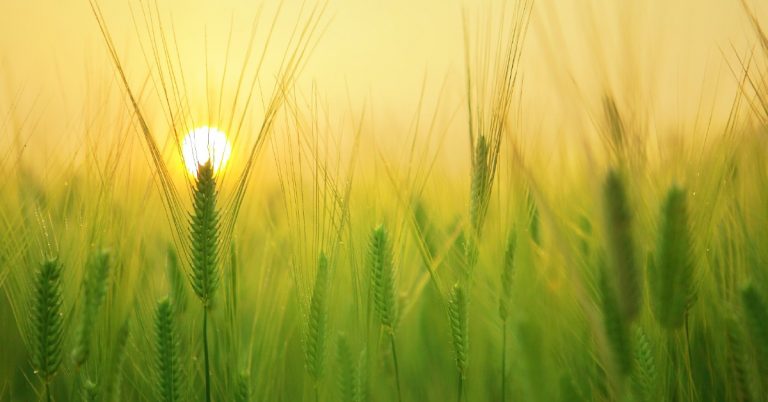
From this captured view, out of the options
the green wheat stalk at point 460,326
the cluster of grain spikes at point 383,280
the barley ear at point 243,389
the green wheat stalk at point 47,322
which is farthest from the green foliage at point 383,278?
the green wheat stalk at point 47,322

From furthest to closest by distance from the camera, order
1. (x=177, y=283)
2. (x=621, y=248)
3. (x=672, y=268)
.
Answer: (x=177, y=283)
(x=672, y=268)
(x=621, y=248)

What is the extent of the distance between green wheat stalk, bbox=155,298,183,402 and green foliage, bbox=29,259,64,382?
141mm

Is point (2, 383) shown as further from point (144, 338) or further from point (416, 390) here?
point (416, 390)

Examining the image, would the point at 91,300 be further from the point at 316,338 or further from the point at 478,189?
the point at 478,189

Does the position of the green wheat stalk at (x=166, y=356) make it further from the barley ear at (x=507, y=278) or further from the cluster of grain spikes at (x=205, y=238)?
the barley ear at (x=507, y=278)

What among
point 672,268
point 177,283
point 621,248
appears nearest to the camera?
point 621,248

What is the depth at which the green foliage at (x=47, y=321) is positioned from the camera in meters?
0.98

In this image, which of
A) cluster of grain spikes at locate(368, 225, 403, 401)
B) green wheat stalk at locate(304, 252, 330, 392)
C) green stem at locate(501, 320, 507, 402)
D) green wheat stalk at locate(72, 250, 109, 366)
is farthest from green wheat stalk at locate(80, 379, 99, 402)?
green stem at locate(501, 320, 507, 402)

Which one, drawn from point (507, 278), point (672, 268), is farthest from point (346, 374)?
Answer: point (672, 268)

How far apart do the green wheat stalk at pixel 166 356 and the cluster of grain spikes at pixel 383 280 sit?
32cm

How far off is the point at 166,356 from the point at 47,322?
18 centimetres

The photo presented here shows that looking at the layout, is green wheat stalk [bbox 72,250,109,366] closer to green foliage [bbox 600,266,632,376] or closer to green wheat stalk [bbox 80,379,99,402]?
green wheat stalk [bbox 80,379,99,402]

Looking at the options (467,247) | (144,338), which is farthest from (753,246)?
(144,338)

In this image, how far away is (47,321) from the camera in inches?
39.1
